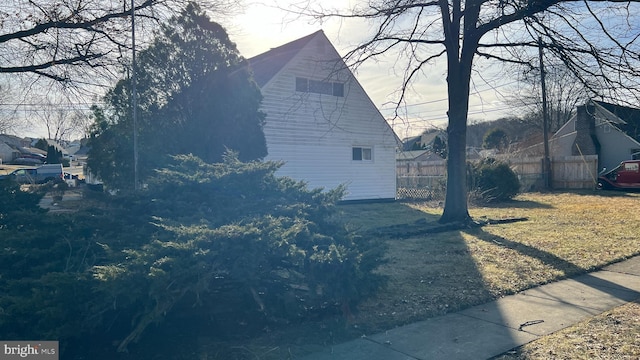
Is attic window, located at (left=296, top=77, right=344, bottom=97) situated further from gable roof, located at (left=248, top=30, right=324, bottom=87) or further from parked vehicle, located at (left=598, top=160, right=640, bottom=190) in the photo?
parked vehicle, located at (left=598, top=160, right=640, bottom=190)

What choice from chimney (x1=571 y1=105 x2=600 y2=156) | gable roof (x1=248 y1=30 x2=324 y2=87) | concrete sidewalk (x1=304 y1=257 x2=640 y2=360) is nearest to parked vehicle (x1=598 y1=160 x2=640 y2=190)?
chimney (x1=571 y1=105 x2=600 y2=156)

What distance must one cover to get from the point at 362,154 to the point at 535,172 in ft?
41.4

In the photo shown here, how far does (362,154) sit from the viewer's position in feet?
59.5

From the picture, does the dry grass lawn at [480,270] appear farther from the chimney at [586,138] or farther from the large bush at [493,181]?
the chimney at [586,138]

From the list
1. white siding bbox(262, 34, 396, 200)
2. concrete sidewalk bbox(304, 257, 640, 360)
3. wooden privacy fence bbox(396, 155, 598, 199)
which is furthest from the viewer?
wooden privacy fence bbox(396, 155, 598, 199)

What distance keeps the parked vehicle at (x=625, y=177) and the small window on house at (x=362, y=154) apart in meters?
13.3

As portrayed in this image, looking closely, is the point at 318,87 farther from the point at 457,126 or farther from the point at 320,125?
the point at 457,126

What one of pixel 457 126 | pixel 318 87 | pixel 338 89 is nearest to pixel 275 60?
pixel 318 87

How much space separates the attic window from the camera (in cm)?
1591

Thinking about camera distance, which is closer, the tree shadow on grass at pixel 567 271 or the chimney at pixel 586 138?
the tree shadow on grass at pixel 567 271

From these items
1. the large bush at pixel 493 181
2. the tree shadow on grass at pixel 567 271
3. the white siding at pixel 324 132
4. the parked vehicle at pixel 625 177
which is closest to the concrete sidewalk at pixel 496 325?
the tree shadow on grass at pixel 567 271

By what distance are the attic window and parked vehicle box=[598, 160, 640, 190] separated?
49.9 ft

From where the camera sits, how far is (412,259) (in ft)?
23.7

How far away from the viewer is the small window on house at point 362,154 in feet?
58.8
